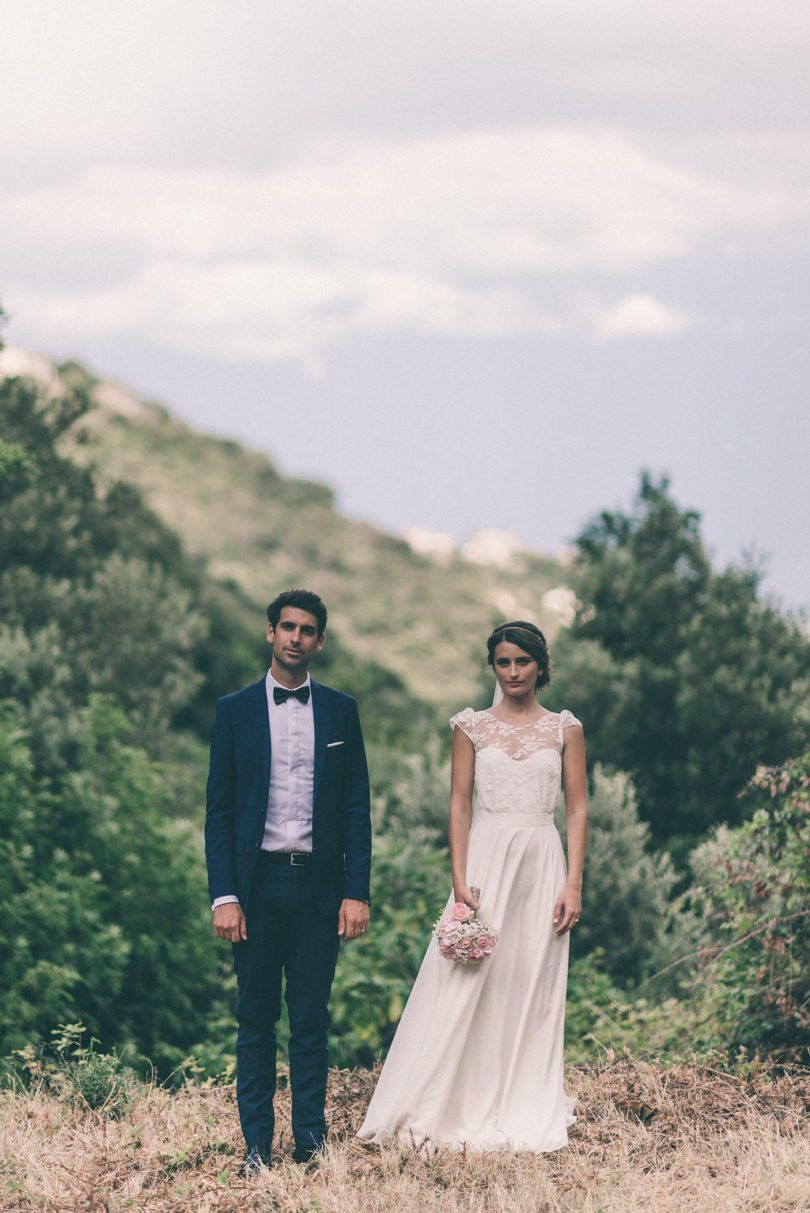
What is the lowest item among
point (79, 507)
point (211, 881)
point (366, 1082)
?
point (366, 1082)

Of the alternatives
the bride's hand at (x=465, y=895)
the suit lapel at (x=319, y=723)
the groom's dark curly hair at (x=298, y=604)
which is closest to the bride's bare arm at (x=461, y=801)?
the bride's hand at (x=465, y=895)

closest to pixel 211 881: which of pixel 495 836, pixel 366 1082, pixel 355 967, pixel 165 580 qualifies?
pixel 495 836

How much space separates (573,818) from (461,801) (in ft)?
1.54

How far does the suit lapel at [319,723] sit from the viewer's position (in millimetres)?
4625

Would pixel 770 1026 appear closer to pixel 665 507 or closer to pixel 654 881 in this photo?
pixel 654 881

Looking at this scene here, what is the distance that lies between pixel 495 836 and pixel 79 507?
47.7 feet

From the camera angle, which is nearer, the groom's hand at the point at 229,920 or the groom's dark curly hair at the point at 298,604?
the groom's hand at the point at 229,920

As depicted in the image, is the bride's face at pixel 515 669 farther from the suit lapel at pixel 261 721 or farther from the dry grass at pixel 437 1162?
the dry grass at pixel 437 1162

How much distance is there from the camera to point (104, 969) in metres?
9.38

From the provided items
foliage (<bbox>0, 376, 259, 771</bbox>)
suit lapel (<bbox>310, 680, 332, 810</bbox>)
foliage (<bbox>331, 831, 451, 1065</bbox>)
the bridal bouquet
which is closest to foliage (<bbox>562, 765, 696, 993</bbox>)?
foliage (<bbox>331, 831, 451, 1065</bbox>)

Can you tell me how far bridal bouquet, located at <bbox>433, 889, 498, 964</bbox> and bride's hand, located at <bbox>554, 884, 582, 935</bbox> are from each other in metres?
0.26

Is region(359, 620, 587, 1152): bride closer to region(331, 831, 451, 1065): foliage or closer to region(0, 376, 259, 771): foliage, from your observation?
region(331, 831, 451, 1065): foliage

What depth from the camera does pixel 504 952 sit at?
4.98 m

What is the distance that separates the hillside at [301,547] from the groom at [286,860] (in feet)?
114
